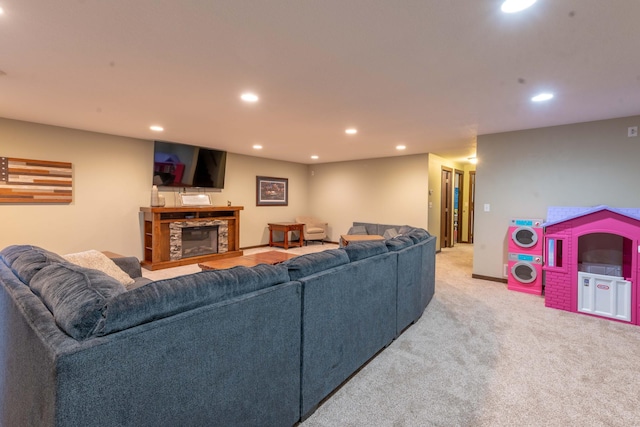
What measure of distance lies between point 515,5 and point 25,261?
9.90 ft

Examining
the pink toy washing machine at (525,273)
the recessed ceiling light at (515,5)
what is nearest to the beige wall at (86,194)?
the recessed ceiling light at (515,5)

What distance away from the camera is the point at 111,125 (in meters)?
4.36

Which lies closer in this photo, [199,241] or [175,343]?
[175,343]

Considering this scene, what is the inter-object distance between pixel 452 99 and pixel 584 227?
2086mm

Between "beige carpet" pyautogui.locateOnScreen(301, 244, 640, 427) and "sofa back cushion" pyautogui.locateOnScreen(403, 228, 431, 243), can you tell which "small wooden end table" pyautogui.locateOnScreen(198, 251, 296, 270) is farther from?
"beige carpet" pyautogui.locateOnScreen(301, 244, 640, 427)

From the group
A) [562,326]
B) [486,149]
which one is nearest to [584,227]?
[562,326]

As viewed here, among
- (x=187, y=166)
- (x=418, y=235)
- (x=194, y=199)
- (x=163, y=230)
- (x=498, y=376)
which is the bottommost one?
(x=498, y=376)

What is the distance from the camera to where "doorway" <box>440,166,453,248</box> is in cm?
743

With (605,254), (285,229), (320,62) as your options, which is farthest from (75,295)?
(285,229)

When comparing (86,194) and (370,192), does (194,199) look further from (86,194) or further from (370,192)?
(370,192)

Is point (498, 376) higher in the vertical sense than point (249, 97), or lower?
lower

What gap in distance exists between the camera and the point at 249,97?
10.2 ft

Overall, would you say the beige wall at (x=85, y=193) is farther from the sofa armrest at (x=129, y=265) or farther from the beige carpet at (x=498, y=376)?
the beige carpet at (x=498, y=376)

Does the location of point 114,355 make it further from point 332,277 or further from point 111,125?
point 111,125
